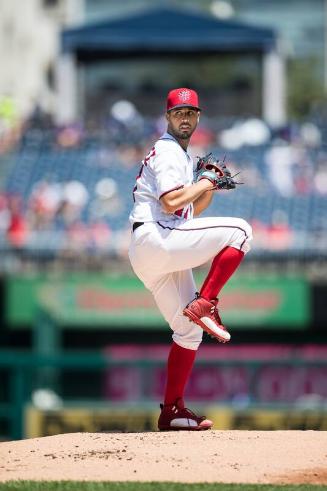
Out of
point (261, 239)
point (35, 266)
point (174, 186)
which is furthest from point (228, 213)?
point (174, 186)

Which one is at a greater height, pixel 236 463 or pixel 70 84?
pixel 70 84

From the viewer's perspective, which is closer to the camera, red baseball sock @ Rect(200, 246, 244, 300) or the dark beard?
red baseball sock @ Rect(200, 246, 244, 300)

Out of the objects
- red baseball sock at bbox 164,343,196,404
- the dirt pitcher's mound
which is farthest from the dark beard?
the dirt pitcher's mound

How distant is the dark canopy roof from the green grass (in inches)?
773

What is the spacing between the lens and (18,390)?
1359cm

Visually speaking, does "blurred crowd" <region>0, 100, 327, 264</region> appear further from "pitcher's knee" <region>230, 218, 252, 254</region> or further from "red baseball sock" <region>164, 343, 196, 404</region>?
"pitcher's knee" <region>230, 218, 252, 254</region>

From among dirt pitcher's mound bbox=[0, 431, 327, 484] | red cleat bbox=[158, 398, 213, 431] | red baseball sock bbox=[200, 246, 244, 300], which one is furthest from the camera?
red cleat bbox=[158, 398, 213, 431]

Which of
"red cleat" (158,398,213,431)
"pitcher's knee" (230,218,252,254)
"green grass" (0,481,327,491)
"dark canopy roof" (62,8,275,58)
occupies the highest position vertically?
"dark canopy roof" (62,8,275,58)

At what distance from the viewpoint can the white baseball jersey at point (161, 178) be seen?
281 inches

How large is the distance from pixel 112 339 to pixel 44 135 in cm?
479

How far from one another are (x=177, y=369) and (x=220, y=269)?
2.38 feet

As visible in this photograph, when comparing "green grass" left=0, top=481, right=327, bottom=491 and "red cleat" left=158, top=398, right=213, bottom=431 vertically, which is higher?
"red cleat" left=158, top=398, right=213, bottom=431

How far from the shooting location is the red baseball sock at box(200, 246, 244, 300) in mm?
7297

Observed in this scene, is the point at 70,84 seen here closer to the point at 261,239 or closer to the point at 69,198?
the point at 69,198
